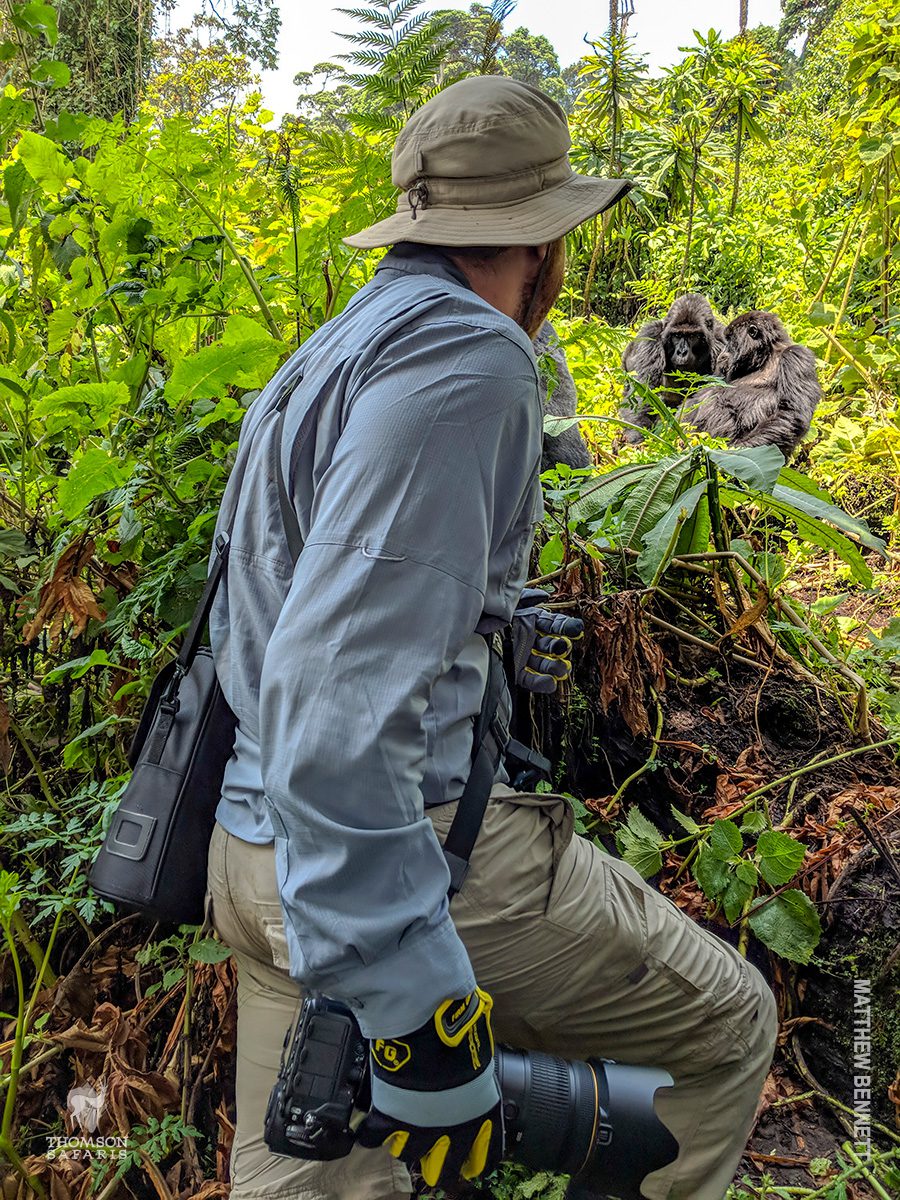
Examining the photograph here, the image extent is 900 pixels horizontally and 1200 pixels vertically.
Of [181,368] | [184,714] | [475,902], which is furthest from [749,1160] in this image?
[181,368]

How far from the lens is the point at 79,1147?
1597 mm

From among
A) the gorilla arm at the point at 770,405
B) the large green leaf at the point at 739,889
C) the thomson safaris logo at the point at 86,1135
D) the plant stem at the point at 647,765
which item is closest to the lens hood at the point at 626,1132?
the large green leaf at the point at 739,889

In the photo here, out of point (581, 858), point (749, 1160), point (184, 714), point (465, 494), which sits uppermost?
point (465, 494)

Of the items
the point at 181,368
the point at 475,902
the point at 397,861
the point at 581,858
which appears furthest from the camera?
the point at 181,368

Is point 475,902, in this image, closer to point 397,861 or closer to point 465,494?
point 397,861

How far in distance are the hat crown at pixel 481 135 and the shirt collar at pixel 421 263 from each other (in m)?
0.08

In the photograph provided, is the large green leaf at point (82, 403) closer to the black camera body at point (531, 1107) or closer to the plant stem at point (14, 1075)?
the plant stem at point (14, 1075)

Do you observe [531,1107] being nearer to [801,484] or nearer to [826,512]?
[826,512]

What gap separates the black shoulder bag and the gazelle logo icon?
674 mm

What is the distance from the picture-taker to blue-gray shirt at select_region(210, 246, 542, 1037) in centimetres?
83

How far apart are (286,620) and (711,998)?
889 millimetres

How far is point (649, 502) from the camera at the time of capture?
221 cm

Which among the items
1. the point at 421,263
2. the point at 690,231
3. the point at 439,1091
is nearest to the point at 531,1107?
the point at 439,1091

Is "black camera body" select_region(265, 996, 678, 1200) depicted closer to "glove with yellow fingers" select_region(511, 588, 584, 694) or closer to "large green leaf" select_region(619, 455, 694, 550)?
"glove with yellow fingers" select_region(511, 588, 584, 694)
